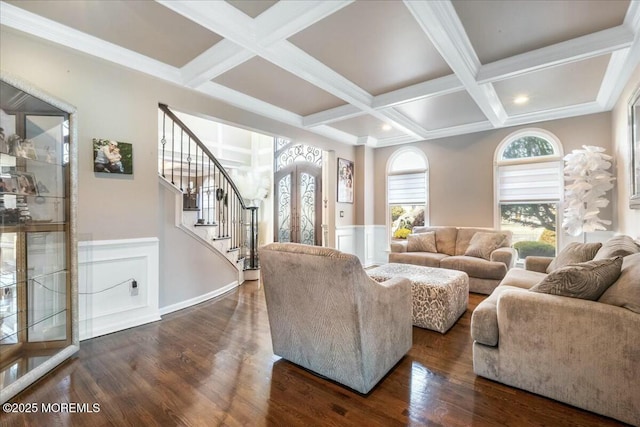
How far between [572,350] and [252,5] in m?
3.20

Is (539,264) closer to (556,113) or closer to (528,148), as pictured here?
(528,148)

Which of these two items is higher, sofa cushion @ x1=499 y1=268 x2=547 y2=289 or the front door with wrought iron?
the front door with wrought iron

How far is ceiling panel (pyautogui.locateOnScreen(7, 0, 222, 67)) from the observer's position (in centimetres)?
221

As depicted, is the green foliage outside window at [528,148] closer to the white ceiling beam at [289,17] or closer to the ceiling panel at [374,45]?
the ceiling panel at [374,45]

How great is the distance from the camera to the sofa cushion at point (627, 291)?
5.31 ft

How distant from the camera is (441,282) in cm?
292

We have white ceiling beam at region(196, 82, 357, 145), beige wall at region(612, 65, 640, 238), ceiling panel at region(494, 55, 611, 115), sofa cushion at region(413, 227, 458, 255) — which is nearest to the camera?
beige wall at region(612, 65, 640, 238)

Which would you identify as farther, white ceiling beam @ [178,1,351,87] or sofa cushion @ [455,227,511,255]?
sofa cushion @ [455,227,511,255]

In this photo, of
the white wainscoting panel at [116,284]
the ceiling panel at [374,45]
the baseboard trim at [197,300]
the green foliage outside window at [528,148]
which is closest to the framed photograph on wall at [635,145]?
the green foliage outside window at [528,148]

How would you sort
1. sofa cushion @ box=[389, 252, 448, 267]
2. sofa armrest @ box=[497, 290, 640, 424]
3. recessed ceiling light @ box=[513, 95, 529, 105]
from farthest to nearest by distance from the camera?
sofa cushion @ box=[389, 252, 448, 267] < recessed ceiling light @ box=[513, 95, 529, 105] < sofa armrest @ box=[497, 290, 640, 424]

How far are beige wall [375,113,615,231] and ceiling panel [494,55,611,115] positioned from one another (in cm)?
57

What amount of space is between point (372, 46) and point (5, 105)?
2.95m

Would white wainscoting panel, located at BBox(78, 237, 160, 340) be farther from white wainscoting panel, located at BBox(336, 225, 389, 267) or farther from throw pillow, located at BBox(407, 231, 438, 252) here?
throw pillow, located at BBox(407, 231, 438, 252)

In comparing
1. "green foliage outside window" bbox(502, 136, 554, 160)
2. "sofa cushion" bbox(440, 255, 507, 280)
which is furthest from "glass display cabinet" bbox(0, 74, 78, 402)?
"green foliage outside window" bbox(502, 136, 554, 160)
